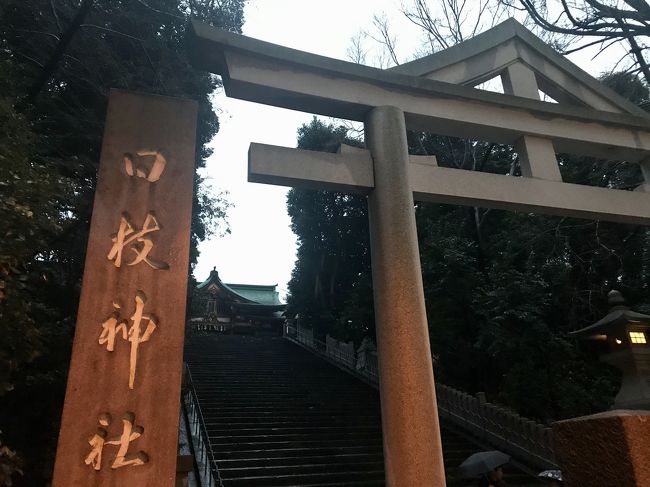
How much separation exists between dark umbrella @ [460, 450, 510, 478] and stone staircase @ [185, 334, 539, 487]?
64.0 inches

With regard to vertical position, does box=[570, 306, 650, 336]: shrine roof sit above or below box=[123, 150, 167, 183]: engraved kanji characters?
below

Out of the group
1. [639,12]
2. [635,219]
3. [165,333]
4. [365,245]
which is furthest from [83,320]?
[365,245]

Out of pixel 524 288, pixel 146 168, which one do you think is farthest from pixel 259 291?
pixel 146 168

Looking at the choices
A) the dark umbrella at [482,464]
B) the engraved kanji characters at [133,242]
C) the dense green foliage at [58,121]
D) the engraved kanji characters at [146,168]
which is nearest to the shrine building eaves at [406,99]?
the engraved kanji characters at [146,168]

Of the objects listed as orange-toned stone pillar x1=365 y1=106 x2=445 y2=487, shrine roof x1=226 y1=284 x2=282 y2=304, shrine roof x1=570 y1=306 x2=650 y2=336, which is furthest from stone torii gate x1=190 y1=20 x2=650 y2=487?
shrine roof x1=226 y1=284 x2=282 y2=304

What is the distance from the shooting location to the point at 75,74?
A: 30.7 feet

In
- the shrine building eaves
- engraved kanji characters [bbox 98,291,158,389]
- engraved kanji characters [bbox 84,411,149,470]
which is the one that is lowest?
engraved kanji characters [bbox 84,411,149,470]

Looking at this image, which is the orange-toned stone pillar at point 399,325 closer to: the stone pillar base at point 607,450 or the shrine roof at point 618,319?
the stone pillar base at point 607,450

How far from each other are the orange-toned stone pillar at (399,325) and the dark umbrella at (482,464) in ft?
11.4

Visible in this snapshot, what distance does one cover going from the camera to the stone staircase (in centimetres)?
844

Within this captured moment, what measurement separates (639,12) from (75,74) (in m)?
10.2

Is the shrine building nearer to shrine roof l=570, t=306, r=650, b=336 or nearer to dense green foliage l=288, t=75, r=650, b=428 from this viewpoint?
dense green foliage l=288, t=75, r=650, b=428

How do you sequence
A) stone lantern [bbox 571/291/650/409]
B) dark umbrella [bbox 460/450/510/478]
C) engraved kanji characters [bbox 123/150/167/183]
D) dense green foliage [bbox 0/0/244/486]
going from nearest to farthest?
engraved kanji characters [bbox 123/150/167/183], dense green foliage [bbox 0/0/244/486], stone lantern [bbox 571/291/650/409], dark umbrella [bbox 460/450/510/478]

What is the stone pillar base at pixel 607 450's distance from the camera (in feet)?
5.73
